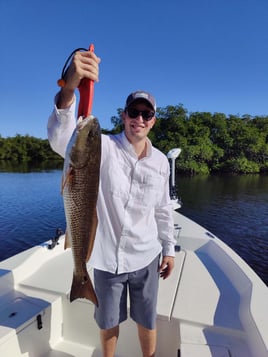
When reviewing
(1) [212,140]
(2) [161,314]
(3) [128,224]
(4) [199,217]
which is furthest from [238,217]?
(1) [212,140]

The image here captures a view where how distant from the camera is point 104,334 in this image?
1657mm

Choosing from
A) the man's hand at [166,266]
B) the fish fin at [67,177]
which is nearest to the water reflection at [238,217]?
the man's hand at [166,266]

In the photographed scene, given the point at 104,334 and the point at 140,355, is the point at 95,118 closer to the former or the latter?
the point at 104,334

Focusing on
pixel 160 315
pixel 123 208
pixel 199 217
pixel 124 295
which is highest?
pixel 123 208

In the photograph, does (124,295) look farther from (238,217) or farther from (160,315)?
(238,217)

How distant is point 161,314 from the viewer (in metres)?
1.99

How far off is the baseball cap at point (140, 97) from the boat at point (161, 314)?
1660 millimetres

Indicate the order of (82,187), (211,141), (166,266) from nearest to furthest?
(82,187)
(166,266)
(211,141)

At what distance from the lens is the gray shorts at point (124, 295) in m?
1.57

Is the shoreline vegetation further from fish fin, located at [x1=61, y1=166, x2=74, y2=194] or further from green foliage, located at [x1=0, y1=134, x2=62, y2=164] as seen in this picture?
fish fin, located at [x1=61, y1=166, x2=74, y2=194]

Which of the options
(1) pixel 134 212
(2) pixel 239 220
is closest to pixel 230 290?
(1) pixel 134 212

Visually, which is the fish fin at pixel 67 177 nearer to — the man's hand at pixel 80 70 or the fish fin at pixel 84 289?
the man's hand at pixel 80 70

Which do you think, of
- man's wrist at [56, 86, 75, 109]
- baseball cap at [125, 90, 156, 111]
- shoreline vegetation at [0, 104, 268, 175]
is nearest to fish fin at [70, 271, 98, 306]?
man's wrist at [56, 86, 75, 109]

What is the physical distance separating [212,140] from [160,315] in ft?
137
